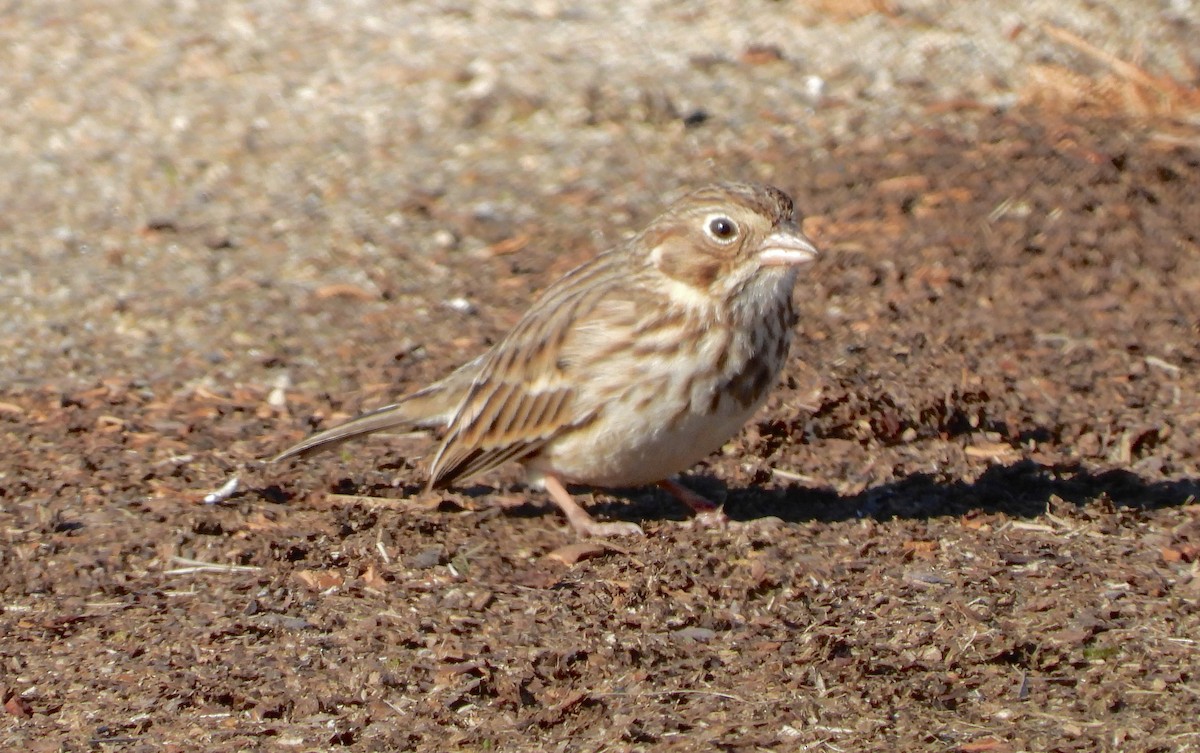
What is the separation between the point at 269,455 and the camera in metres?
7.02

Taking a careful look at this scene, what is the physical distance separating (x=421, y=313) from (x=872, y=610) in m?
3.52

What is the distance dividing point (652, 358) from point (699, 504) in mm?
697

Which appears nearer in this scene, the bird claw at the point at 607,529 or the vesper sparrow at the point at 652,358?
the vesper sparrow at the point at 652,358

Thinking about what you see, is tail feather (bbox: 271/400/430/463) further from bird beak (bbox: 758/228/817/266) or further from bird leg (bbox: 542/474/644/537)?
bird beak (bbox: 758/228/817/266)

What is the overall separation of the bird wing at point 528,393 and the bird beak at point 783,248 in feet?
2.00

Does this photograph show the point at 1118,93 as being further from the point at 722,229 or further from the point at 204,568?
the point at 204,568

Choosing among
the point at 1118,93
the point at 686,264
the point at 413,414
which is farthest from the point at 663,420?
the point at 1118,93

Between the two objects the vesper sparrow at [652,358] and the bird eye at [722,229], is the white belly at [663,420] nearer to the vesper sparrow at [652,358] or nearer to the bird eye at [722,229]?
the vesper sparrow at [652,358]

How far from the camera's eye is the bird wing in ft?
20.3

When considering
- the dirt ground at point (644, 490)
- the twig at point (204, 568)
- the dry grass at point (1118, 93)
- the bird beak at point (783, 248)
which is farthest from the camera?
the dry grass at point (1118, 93)

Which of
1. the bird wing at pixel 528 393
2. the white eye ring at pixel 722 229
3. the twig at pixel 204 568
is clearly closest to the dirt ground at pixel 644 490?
the twig at pixel 204 568

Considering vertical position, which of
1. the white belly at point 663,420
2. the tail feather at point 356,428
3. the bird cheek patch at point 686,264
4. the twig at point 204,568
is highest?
the bird cheek patch at point 686,264

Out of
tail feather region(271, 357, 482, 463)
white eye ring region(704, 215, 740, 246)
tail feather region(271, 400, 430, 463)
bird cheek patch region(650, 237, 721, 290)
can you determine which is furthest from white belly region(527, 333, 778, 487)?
tail feather region(271, 400, 430, 463)

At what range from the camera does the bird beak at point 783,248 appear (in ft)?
19.0
